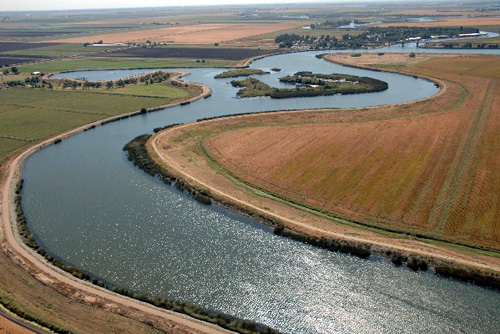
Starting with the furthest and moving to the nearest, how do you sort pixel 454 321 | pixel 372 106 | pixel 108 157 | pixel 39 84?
1. pixel 39 84
2. pixel 372 106
3. pixel 108 157
4. pixel 454 321

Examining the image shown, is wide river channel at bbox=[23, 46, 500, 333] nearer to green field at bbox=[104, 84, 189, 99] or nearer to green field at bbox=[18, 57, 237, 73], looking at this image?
green field at bbox=[104, 84, 189, 99]

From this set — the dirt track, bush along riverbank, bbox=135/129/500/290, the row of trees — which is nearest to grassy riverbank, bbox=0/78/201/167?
the dirt track

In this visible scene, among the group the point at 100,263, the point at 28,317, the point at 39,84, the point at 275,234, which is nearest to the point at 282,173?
the point at 275,234

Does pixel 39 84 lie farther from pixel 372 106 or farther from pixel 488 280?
pixel 488 280

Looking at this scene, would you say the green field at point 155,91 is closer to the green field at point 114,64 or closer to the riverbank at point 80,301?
the green field at point 114,64

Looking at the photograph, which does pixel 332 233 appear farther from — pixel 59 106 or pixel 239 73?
pixel 239 73

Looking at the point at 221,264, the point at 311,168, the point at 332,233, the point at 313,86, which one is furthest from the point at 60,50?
the point at 332,233
